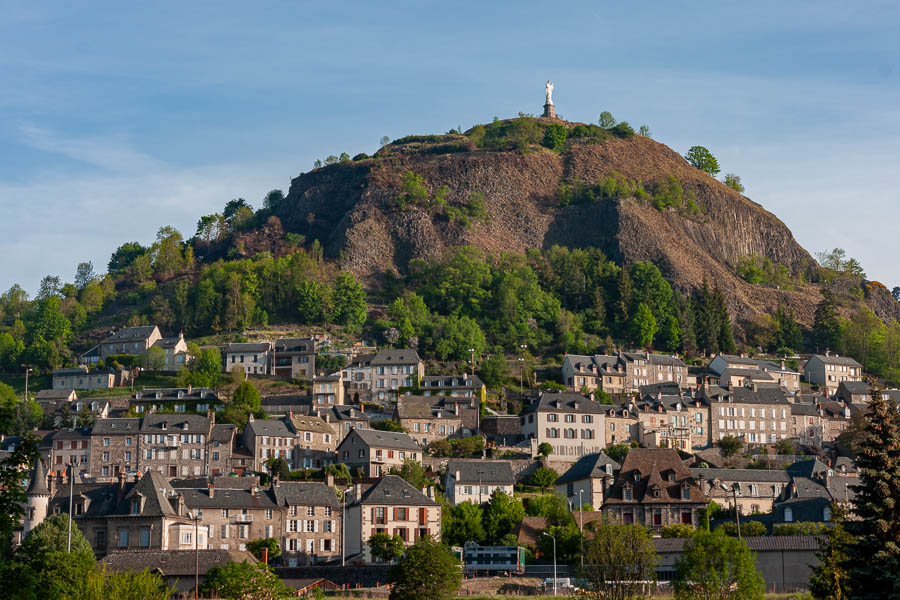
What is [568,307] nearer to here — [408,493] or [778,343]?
[778,343]

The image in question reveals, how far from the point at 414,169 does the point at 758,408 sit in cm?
8765

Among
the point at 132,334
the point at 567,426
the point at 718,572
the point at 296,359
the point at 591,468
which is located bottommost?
the point at 718,572

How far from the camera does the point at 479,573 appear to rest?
76.6 meters

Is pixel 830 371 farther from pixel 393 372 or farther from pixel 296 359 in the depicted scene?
pixel 296 359

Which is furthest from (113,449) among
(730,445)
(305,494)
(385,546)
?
(730,445)

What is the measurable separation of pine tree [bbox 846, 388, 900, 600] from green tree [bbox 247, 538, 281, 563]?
48852 mm

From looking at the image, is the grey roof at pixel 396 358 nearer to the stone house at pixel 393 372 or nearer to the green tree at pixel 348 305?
the stone house at pixel 393 372

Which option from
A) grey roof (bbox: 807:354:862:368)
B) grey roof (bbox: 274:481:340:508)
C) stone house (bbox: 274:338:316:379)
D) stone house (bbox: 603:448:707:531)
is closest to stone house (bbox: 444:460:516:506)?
grey roof (bbox: 274:481:340:508)

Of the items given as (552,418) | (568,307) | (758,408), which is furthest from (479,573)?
(568,307)

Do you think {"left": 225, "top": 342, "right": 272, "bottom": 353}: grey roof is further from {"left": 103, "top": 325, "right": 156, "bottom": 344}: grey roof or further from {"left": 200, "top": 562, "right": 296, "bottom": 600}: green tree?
{"left": 200, "top": 562, "right": 296, "bottom": 600}: green tree

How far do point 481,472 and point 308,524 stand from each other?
56.2ft

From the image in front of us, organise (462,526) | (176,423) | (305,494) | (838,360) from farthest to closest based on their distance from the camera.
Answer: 1. (838,360)
2. (176,423)
3. (305,494)
4. (462,526)

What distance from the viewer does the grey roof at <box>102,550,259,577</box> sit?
72250 millimetres

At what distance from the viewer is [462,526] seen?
292 feet
